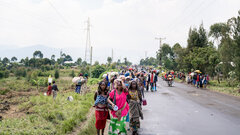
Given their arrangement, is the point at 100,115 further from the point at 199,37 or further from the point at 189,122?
the point at 199,37

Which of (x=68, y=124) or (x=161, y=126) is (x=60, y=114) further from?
(x=161, y=126)

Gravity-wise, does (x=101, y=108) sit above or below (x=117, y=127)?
above

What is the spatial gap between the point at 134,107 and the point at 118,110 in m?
1.18

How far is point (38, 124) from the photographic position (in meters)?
7.57

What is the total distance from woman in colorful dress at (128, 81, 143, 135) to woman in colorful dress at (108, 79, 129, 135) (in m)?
0.67

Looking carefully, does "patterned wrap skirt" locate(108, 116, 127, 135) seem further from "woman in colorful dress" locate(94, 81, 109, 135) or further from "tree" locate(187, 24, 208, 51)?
"tree" locate(187, 24, 208, 51)

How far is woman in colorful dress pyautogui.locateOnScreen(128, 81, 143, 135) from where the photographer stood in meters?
6.59

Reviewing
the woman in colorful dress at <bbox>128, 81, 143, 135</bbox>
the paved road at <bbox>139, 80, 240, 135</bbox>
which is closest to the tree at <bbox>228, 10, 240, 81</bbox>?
the paved road at <bbox>139, 80, 240, 135</bbox>

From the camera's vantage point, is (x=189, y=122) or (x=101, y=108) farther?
(x=189, y=122)

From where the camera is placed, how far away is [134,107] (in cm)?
672

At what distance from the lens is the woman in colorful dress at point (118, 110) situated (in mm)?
5652

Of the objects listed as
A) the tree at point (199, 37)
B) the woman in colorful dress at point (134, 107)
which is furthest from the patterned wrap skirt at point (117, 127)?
the tree at point (199, 37)

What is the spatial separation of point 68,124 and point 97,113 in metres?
2.00

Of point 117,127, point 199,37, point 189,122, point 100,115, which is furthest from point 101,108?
point 199,37
